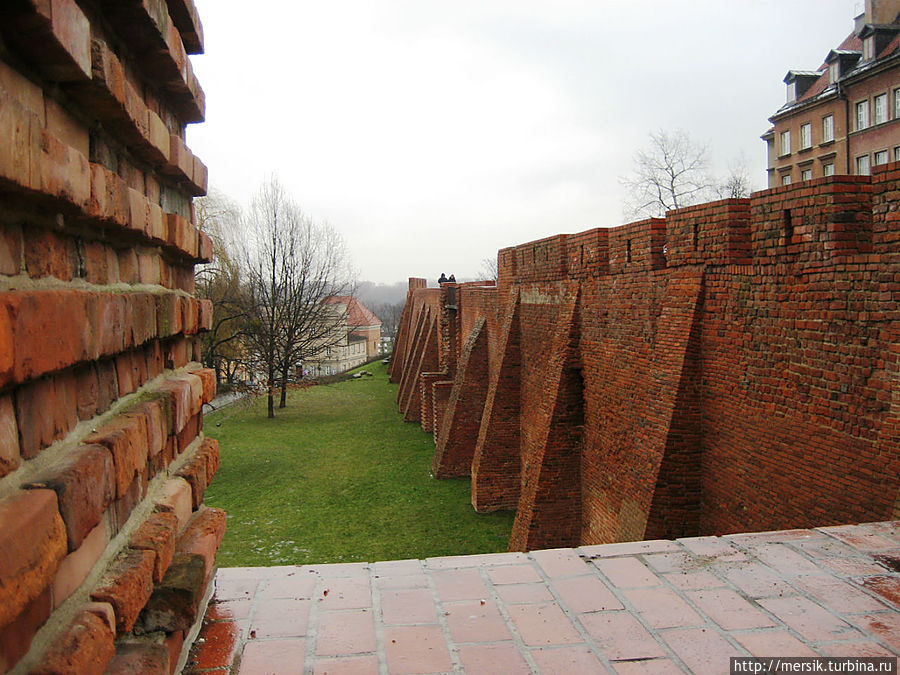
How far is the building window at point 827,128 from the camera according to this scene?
28398 millimetres

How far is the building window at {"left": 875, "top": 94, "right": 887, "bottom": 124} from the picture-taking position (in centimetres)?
2556

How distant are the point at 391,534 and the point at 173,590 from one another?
958 centimetres

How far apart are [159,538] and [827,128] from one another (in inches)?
1301

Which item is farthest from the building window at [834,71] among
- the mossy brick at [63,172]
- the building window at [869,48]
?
the mossy brick at [63,172]

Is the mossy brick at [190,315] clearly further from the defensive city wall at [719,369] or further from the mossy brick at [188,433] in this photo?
the defensive city wall at [719,369]

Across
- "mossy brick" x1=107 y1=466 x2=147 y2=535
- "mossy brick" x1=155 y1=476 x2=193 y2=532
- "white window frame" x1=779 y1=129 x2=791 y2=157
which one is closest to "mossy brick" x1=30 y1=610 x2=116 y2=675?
"mossy brick" x1=107 y1=466 x2=147 y2=535

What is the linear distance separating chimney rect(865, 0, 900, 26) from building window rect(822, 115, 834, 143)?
12.4 feet

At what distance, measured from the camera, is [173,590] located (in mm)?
2072

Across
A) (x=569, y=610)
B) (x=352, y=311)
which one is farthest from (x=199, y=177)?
(x=352, y=311)

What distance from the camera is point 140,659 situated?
181cm

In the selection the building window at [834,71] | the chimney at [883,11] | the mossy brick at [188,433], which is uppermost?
the chimney at [883,11]

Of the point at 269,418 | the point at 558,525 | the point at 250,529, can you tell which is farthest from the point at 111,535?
the point at 269,418

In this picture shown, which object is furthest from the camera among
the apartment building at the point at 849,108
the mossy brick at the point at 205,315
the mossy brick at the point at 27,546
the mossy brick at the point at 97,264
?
the apartment building at the point at 849,108

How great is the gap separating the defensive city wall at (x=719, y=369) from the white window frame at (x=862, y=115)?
22478mm
